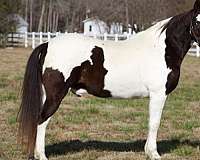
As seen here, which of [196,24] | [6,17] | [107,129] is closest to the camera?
[196,24]

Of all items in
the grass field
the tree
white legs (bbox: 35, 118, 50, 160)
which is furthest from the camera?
the tree

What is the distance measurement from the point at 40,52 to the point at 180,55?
1.94 m

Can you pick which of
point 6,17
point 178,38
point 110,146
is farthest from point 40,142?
point 6,17

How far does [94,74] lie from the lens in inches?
245

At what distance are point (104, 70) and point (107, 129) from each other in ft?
8.72

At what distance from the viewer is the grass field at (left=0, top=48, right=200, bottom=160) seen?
6.84m

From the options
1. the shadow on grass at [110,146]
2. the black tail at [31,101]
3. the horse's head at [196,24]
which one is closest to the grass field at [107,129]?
the shadow on grass at [110,146]

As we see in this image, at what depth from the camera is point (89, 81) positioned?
6234 mm

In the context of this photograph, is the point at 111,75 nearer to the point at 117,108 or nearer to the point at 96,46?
the point at 96,46

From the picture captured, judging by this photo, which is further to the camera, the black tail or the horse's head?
the horse's head

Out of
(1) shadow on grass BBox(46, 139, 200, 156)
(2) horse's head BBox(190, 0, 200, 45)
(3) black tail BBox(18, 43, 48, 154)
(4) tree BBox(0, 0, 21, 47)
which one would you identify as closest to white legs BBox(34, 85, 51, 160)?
(3) black tail BBox(18, 43, 48, 154)

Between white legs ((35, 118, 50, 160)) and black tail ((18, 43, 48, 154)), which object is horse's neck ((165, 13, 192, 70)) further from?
white legs ((35, 118, 50, 160))

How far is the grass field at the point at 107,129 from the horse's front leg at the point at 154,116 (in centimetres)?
16

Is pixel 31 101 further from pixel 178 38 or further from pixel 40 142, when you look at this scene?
pixel 178 38
